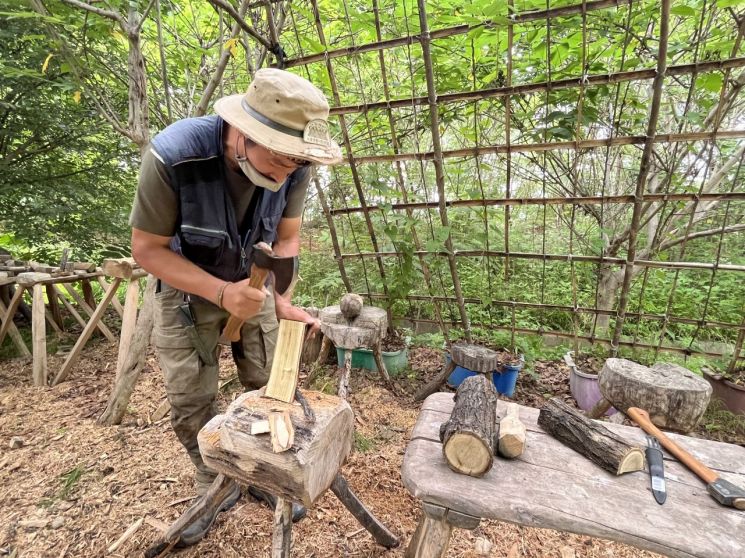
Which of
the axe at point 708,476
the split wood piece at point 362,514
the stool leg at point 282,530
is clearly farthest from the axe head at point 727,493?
the stool leg at point 282,530

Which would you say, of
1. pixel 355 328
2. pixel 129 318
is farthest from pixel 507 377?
pixel 129 318

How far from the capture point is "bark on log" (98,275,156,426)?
2588 mm

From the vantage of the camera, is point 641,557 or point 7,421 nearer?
point 641,557

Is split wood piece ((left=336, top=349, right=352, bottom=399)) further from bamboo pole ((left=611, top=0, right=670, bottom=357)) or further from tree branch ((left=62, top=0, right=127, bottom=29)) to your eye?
tree branch ((left=62, top=0, right=127, bottom=29))

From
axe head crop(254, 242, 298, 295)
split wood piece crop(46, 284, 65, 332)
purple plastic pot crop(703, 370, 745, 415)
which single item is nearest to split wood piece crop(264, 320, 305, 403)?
axe head crop(254, 242, 298, 295)

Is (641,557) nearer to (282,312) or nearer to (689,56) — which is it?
(282,312)

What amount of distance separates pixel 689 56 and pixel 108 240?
19.9 ft

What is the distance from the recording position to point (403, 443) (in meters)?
2.62

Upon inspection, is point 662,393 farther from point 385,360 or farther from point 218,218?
point 218,218

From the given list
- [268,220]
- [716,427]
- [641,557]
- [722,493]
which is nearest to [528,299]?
[716,427]

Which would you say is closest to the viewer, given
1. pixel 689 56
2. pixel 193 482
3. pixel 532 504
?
pixel 532 504

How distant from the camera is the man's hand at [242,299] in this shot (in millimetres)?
1353

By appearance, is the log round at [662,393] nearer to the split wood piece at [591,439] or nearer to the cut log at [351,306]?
the split wood piece at [591,439]

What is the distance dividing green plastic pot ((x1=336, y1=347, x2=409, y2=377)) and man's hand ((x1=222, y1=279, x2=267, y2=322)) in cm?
209
